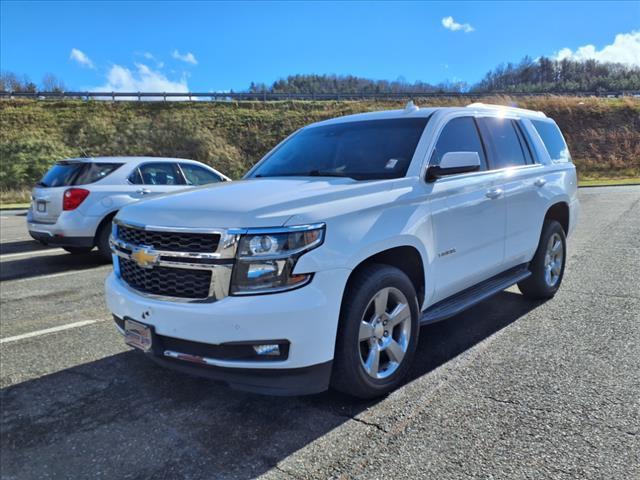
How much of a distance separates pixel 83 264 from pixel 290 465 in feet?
22.0

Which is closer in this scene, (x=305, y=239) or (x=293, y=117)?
(x=305, y=239)

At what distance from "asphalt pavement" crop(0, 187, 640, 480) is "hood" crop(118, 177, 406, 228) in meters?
1.25

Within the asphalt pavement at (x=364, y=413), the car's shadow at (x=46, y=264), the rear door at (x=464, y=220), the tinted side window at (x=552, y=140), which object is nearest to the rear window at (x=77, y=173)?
the car's shadow at (x=46, y=264)

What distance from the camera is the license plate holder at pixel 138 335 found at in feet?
10.0

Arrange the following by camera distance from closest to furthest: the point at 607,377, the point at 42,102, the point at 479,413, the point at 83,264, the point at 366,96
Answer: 1. the point at 479,413
2. the point at 607,377
3. the point at 83,264
4. the point at 42,102
5. the point at 366,96

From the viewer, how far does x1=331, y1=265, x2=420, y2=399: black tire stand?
300cm

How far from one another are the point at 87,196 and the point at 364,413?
21.3 feet

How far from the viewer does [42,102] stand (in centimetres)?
4153

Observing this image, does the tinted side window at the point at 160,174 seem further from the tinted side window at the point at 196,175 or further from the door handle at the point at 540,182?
the door handle at the point at 540,182

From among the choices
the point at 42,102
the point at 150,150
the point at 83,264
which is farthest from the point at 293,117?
the point at 83,264

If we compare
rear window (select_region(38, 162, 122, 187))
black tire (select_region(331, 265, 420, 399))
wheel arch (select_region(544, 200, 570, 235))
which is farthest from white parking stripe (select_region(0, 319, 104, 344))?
wheel arch (select_region(544, 200, 570, 235))

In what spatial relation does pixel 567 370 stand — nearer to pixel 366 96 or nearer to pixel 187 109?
pixel 187 109

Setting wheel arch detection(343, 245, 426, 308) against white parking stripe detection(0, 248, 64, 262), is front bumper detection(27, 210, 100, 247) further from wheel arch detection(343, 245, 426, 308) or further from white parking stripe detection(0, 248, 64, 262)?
wheel arch detection(343, 245, 426, 308)

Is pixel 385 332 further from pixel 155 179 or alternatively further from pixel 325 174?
pixel 155 179
